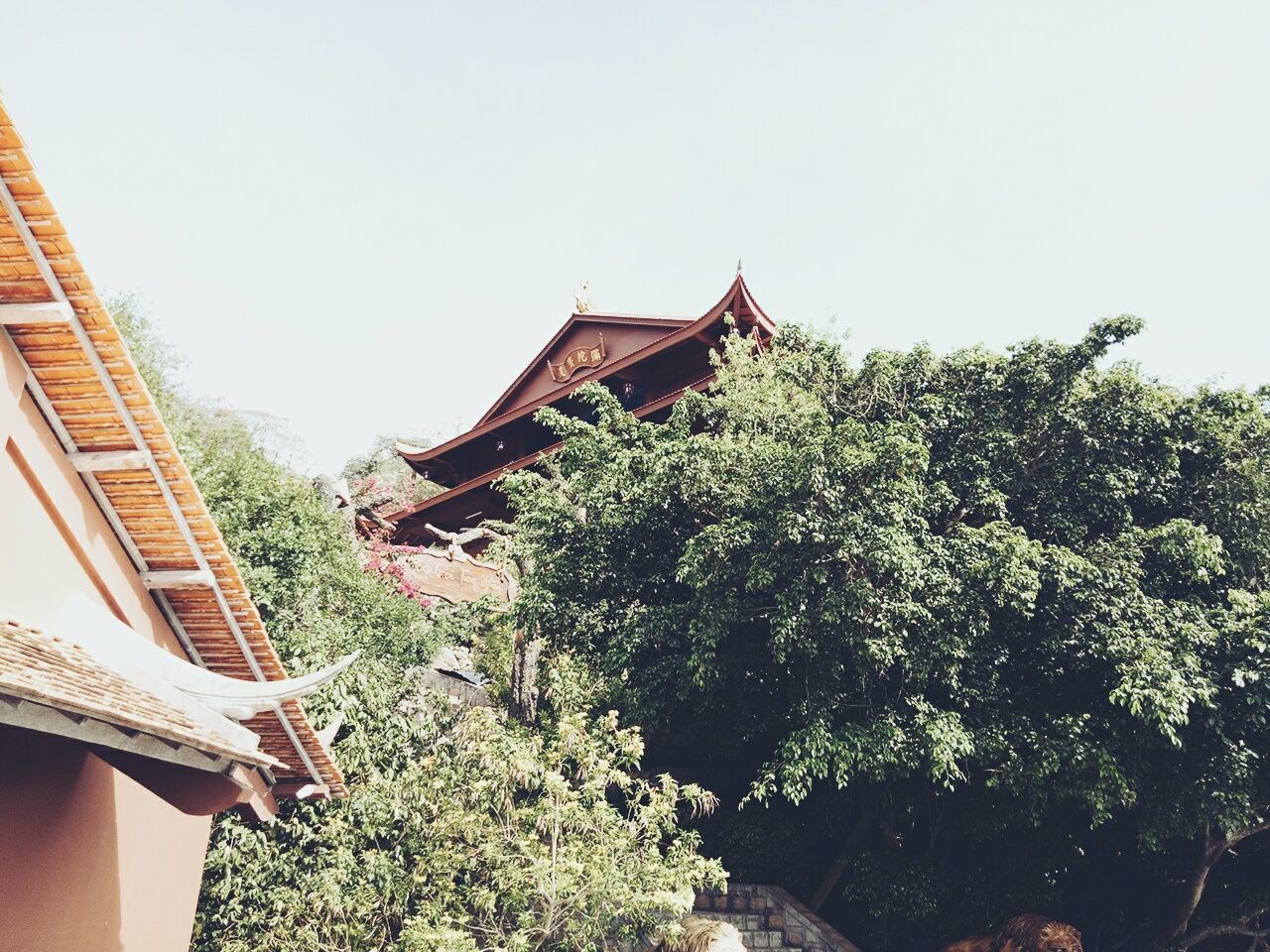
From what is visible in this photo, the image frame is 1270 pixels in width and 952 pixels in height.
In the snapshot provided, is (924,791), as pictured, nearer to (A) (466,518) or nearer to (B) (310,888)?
(B) (310,888)

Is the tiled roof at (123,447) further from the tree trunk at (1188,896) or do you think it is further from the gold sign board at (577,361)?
the gold sign board at (577,361)

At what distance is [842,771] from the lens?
868 cm

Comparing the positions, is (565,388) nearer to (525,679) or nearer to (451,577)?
(451,577)

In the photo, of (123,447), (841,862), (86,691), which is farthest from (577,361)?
(86,691)

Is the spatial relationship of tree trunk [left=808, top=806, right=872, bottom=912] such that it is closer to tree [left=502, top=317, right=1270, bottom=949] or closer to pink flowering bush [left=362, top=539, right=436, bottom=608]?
tree [left=502, top=317, right=1270, bottom=949]

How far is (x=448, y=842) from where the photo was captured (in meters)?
8.38

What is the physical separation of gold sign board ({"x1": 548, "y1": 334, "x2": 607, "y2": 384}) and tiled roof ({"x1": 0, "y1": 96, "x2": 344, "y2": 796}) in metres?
15.6

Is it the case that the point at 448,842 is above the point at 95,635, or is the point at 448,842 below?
below

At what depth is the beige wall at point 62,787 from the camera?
14.3 feet

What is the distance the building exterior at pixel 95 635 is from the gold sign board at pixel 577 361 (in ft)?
52.2

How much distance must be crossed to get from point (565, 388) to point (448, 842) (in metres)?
13.1

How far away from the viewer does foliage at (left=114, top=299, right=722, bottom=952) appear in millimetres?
7719

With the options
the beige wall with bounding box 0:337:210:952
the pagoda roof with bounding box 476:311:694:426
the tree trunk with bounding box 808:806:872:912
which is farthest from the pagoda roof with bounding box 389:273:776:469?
the beige wall with bounding box 0:337:210:952

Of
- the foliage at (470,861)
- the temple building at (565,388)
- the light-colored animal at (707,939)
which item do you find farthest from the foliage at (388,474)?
the light-colored animal at (707,939)
